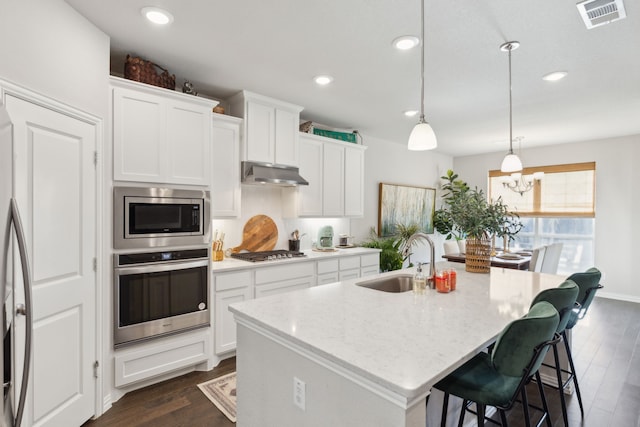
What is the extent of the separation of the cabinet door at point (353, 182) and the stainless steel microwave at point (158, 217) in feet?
7.03

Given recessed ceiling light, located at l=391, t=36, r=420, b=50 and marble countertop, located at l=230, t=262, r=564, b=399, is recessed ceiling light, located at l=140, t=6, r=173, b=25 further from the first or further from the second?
marble countertop, located at l=230, t=262, r=564, b=399

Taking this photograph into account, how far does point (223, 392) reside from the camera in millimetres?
2613

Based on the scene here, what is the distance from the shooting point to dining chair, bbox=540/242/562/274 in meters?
4.47

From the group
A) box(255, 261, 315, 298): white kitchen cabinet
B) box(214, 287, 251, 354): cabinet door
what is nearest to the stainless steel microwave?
box(214, 287, 251, 354): cabinet door

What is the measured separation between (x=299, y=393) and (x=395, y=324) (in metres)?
0.51

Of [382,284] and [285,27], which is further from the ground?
[285,27]

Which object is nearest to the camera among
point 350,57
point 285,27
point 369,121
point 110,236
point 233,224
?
→ point 285,27

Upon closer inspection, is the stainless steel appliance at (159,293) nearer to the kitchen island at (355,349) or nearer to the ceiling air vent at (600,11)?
the kitchen island at (355,349)

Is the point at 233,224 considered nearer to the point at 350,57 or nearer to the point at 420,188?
the point at 350,57

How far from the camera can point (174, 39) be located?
245cm

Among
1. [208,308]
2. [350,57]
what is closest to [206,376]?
[208,308]

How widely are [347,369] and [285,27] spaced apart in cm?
216

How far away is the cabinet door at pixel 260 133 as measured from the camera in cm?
348

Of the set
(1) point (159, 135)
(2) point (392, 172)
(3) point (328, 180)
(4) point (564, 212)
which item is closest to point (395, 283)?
(3) point (328, 180)
